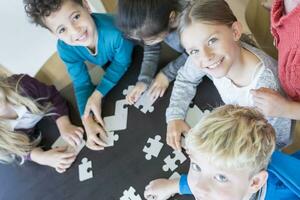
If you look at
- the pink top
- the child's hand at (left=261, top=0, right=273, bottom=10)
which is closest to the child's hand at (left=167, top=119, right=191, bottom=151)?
the pink top

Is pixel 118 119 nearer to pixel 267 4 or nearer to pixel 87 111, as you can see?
pixel 87 111

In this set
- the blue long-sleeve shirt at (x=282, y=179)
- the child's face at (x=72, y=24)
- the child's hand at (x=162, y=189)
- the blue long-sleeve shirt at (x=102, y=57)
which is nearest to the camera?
the blue long-sleeve shirt at (x=282, y=179)

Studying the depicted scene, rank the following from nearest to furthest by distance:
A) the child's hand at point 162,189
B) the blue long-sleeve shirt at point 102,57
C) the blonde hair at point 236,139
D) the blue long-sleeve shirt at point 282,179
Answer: the blonde hair at point 236,139
the blue long-sleeve shirt at point 282,179
the child's hand at point 162,189
the blue long-sleeve shirt at point 102,57

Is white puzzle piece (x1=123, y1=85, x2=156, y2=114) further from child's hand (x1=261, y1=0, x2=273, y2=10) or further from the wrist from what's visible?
child's hand (x1=261, y1=0, x2=273, y2=10)

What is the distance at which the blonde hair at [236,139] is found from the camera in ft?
2.86

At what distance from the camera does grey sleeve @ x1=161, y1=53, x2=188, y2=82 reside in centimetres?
129

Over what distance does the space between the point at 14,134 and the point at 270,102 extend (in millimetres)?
828

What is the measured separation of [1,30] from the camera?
168 cm

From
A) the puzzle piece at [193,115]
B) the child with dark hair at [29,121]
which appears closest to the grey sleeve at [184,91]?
the puzzle piece at [193,115]

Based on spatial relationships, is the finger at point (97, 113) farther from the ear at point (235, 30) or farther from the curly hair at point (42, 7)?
the ear at point (235, 30)

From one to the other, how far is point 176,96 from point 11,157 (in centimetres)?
59

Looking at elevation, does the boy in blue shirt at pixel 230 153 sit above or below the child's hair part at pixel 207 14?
below

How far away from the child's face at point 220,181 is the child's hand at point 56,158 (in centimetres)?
51

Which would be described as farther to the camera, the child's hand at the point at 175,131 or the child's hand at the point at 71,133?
the child's hand at the point at 71,133
